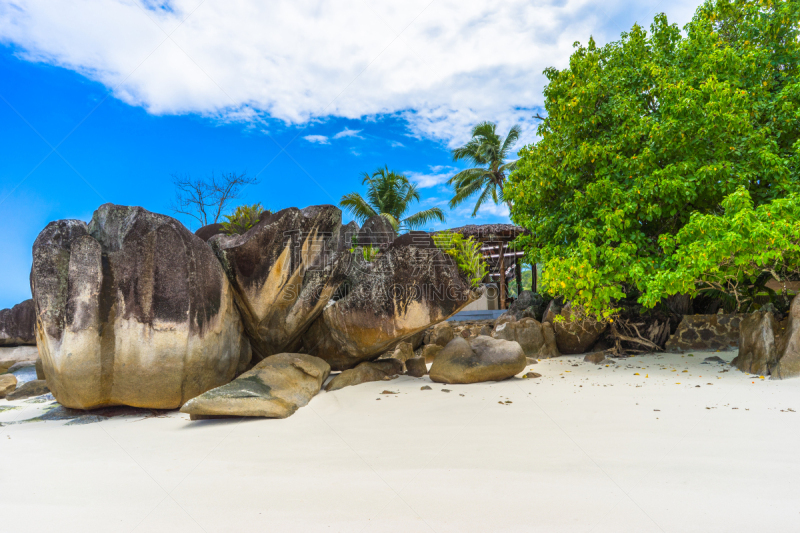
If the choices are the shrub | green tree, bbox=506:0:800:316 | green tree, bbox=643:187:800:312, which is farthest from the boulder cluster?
green tree, bbox=506:0:800:316

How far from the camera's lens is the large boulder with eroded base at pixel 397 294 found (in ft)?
19.6

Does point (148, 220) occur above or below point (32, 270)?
above

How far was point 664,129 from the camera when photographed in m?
7.22

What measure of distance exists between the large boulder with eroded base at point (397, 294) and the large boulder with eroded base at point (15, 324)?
40.3 feet

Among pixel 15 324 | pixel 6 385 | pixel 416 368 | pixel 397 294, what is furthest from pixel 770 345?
pixel 15 324

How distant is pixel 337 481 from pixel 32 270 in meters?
4.80

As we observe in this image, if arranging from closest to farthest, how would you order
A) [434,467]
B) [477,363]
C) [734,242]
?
1. [434,467]
2. [734,242]
3. [477,363]

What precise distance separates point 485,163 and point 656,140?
58.1 ft

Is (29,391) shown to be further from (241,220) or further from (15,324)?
(15,324)

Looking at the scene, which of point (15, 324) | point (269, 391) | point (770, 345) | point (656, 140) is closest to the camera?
point (269, 391)

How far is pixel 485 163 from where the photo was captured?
24.8 meters

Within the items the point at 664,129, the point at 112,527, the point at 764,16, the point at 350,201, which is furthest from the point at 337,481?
the point at 350,201

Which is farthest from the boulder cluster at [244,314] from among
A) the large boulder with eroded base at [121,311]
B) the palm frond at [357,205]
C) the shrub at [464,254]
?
the palm frond at [357,205]

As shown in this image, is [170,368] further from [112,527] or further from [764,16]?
[764,16]
